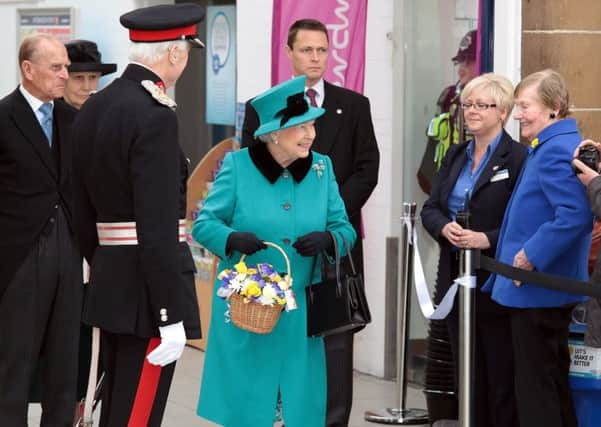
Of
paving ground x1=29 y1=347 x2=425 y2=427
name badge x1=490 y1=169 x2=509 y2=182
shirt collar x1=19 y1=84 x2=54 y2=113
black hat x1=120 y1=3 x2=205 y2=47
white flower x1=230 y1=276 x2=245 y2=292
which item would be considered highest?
black hat x1=120 y1=3 x2=205 y2=47

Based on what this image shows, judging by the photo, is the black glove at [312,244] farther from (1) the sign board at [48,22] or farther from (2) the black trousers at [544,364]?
(1) the sign board at [48,22]

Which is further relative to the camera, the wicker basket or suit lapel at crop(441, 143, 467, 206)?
suit lapel at crop(441, 143, 467, 206)

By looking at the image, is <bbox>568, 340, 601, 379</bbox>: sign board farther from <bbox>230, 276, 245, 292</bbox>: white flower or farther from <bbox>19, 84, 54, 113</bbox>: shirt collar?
<bbox>19, 84, 54, 113</bbox>: shirt collar

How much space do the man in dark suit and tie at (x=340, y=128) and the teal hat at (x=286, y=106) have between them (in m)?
1.05

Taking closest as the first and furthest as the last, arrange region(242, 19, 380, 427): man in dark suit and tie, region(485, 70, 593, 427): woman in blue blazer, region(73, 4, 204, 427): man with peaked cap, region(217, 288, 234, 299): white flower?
region(73, 4, 204, 427): man with peaked cap
region(217, 288, 234, 299): white flower
region(485, 70, 593, 427): woman in blue blazer
region(242, 19, 380, 427): man in dark suit and tie

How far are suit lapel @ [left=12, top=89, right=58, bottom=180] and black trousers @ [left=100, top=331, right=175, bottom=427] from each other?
5.61 ft

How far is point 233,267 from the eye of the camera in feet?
21.7

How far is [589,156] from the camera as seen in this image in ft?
20.7

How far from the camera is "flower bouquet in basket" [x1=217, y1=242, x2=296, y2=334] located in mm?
6246

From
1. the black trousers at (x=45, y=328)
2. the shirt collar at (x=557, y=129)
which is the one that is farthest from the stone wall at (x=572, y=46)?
the black trousers at (x=45, y=328)

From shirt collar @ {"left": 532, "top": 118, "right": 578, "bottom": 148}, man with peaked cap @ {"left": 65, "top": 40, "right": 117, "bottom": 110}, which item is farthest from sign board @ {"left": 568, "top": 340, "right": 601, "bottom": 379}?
man with peaked cap @ {"left": 65, "top": 40, "right": 117, "bottom": 110}

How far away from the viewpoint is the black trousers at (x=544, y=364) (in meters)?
6.57

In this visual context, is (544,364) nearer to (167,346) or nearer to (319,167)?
(319,167)

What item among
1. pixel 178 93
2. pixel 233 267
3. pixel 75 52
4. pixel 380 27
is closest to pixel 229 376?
pixel 233 267
